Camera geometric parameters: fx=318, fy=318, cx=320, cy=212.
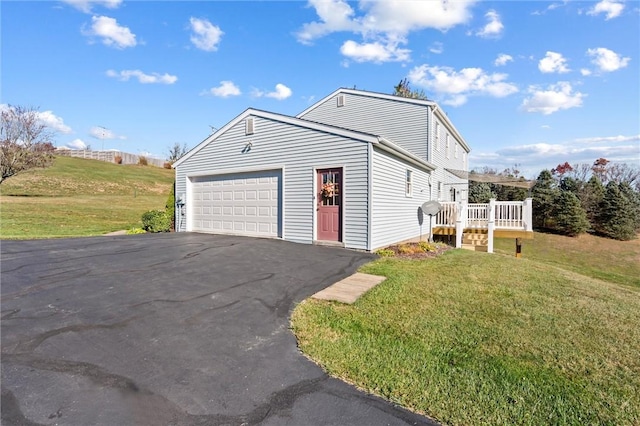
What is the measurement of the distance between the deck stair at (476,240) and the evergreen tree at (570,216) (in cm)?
1364

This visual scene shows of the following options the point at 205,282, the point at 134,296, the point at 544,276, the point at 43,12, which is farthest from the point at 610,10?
the point at 43,12

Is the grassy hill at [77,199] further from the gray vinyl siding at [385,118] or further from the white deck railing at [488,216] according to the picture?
the white deck railing at [488,216]

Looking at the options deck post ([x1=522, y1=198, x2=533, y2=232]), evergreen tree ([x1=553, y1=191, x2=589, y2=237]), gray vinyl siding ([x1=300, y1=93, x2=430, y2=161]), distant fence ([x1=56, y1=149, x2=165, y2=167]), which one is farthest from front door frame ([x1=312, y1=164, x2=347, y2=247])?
distant fence ([x1=56, y1=149, x2=165, y2=167])

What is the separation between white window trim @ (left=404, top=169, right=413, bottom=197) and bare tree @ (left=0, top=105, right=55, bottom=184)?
25378mm

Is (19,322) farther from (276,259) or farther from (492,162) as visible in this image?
(492,162)

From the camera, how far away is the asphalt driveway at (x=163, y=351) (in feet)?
7.10

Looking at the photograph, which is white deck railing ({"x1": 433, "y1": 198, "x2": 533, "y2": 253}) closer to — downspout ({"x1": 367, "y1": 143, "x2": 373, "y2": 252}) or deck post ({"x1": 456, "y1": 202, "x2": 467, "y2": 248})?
deck post ({"x1": 456, "y1": 202, "x2": 467, "y2": 248})

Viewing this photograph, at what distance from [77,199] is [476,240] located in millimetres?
27109

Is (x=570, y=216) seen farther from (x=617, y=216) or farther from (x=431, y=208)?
(x=431, y=208)

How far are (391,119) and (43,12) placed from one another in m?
13.0

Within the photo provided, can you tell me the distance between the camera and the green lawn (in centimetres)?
230

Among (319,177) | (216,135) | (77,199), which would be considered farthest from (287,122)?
(77,199)

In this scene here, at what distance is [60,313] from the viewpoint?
3.75m

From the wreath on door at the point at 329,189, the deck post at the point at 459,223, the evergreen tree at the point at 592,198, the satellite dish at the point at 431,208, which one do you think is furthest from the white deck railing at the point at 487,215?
the evergreen tree at the point at 592,198
